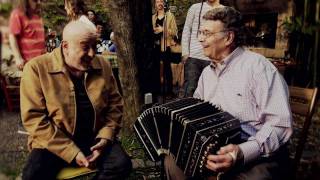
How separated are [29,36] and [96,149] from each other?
4.47 ft

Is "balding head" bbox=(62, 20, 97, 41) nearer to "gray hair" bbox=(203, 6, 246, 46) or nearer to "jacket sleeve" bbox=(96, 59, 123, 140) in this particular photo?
"jacket sleeve" bbox=(96, 59, 123, 140)

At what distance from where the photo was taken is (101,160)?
9.14 feet

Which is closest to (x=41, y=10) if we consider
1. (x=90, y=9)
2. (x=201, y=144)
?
(x=90, y=9)

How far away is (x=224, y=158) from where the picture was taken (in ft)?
7.41

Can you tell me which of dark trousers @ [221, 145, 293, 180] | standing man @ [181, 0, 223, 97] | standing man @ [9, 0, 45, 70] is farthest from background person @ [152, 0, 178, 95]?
dark trousers @ [221, 145, 293, 180]

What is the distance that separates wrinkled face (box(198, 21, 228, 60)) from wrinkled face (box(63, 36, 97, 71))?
716 millimetres

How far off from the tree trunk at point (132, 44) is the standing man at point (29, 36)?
76cm

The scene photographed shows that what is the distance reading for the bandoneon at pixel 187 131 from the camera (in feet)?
7.43

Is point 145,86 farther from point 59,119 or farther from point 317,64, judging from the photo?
point 317,64

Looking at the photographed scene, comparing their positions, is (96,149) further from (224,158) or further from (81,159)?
(224,158)

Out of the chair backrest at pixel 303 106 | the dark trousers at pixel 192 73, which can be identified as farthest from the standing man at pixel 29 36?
the chair backrest at pixel 303 106

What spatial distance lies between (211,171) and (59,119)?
103 cm

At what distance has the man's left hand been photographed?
2.71 meters

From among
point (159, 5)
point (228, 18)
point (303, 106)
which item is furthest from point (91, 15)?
point (303, 106)
